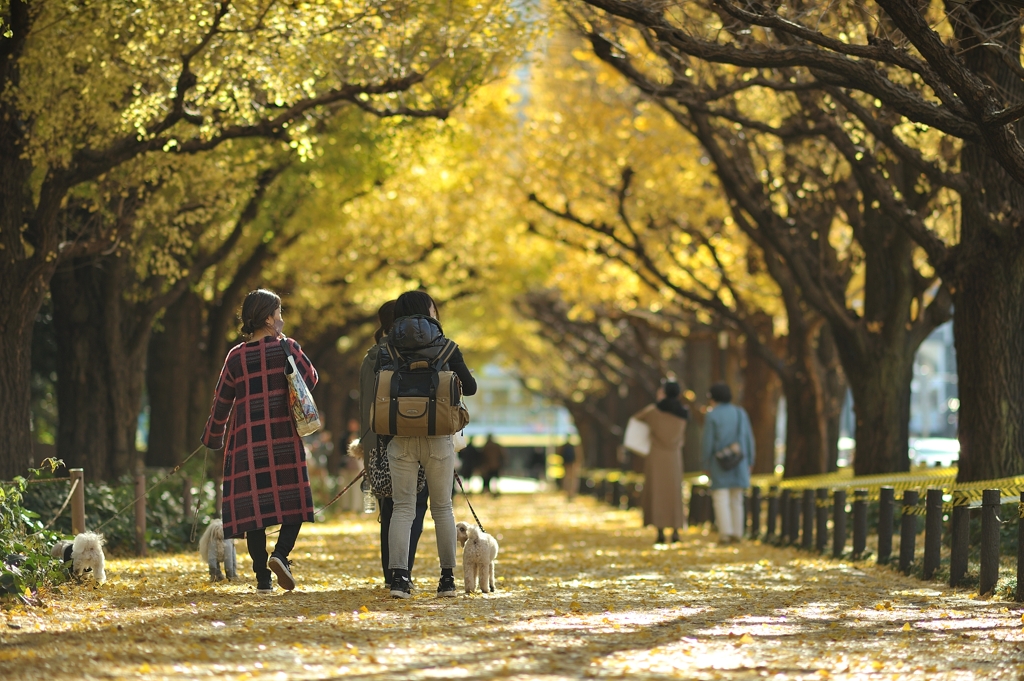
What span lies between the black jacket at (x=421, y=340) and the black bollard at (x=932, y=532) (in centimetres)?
395

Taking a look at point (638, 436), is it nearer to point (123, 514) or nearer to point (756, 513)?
point (756, 513)

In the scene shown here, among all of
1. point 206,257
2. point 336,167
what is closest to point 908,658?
point 336,167

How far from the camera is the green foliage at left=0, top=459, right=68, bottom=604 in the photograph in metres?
7.55

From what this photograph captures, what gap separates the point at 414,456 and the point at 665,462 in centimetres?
820

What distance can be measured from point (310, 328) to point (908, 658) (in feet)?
76.8

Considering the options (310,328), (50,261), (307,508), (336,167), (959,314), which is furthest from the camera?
(310,328)

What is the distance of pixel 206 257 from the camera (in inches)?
686

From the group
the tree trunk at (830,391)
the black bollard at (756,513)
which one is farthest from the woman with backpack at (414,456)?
the tree trunk at (830,391)

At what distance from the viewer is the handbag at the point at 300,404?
8.10m

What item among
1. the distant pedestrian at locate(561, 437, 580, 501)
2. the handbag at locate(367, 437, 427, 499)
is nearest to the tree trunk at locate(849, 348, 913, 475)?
the handbag at locate(367, 437, 427, 499)

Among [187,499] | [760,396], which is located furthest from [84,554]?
[760,396]

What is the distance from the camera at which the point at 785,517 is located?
14.8 m

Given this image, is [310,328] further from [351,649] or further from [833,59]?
[351,649]

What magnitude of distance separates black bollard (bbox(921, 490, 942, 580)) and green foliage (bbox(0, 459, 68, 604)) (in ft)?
19.8
